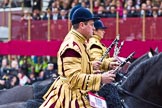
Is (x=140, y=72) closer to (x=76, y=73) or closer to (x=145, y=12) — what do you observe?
(x=76, y=73)

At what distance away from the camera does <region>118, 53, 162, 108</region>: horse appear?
621cm

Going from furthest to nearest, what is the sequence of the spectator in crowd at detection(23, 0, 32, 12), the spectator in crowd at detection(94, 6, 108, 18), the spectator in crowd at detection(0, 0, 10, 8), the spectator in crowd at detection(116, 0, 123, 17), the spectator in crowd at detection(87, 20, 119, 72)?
→ the spectator in crowd at detection(0, 0, 10, 8) < the spectator in crowd at detection(23, 0, 32, 12) < the spectator in crowd at detection(94, 6, 108, 18) < the spectator in crowd at detection(116, 0, 123, 17) < the spectator in crowd at detection(87, 20, 119, 72)

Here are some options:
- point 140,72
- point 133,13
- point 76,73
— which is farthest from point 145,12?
point 76,73

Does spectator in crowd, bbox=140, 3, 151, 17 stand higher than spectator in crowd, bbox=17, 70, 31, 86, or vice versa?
spectator in crowd, bbox=140, 3, 151, 17

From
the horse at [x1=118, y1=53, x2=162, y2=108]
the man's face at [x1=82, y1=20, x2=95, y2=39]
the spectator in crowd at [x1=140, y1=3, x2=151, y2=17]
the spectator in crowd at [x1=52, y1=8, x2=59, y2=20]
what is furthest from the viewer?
the spectator in crowd at [x1=52, y1=8, x2=59, y2=20]

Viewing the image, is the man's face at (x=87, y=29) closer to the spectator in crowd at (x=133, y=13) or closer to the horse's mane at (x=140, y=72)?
the horse's mane at (x=140, y=72)

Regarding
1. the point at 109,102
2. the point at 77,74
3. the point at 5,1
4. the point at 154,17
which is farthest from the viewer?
the point at 5,1

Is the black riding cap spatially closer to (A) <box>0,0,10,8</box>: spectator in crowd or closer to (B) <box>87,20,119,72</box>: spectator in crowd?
(B) <box>87,20,119,72</box>: spectator in crowd

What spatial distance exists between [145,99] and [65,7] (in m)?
14.8

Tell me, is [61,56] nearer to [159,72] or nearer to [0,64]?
[159,72]

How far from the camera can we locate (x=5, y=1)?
26.5 m

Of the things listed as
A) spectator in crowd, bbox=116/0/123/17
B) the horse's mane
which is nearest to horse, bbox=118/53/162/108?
the horse's mane

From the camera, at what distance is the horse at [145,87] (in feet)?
20.4

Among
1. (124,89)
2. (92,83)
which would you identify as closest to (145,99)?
(124,89)
